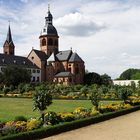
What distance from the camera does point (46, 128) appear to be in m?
18.8

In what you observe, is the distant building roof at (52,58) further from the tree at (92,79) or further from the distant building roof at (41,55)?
the tree at (92,79)

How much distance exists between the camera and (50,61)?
110438mm

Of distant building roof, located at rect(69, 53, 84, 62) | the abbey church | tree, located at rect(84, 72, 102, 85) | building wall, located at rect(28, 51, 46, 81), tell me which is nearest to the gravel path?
the abbey church

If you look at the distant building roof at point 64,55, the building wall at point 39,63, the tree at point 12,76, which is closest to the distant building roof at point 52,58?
the building wall at point 39,63

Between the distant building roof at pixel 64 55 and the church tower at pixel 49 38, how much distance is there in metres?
2.15

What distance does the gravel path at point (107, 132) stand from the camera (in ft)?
59.5

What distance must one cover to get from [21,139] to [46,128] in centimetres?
218

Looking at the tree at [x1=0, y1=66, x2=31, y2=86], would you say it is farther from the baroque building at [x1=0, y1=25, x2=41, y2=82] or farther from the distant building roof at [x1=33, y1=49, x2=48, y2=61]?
the distant building roof at [x1=33, y1=49, x2=48, y2=61]

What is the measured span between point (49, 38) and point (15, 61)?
1508 centimetres

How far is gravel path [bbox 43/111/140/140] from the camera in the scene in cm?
1815

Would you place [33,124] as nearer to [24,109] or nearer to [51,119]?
[51,119]

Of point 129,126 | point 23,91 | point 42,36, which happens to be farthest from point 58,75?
point 129,126

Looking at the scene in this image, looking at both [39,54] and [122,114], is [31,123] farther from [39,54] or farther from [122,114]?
[39,54]

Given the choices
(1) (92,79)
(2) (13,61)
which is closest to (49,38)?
(2) (13,61)
